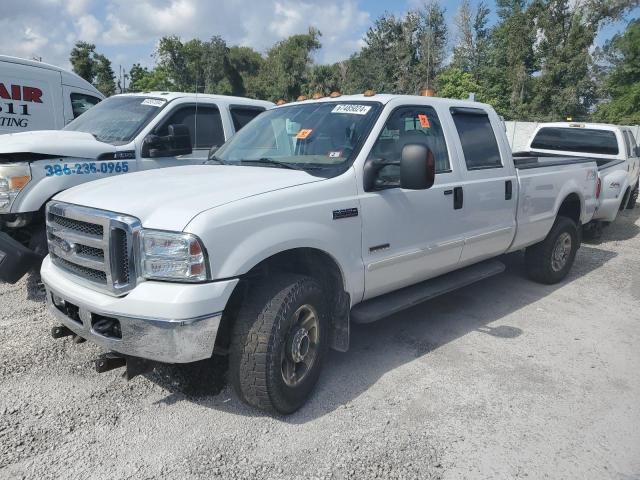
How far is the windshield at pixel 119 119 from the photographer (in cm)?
582

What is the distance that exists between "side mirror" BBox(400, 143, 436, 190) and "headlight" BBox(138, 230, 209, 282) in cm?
144

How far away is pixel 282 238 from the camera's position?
9.94 ft

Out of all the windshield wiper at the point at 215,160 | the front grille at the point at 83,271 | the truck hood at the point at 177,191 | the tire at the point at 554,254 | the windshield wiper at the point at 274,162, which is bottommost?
the tire at the point at 554,254

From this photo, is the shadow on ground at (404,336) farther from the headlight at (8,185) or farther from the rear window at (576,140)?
the rear window at (576,140)

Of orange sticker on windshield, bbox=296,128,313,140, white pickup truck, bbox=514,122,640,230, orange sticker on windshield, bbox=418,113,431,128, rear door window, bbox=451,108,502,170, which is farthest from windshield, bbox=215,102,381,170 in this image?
white pickup truck, bbox=514,122,640,230

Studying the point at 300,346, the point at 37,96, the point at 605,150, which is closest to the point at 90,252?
the point at 300,346

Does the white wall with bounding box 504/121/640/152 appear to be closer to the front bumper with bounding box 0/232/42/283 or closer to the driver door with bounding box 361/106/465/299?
the driver door with bounding box 361/106/465/299

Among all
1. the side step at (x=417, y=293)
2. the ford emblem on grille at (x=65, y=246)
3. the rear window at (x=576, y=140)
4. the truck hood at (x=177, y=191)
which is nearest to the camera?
the truck hood at (x=177, y=191)

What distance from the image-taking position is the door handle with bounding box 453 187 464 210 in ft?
14.2

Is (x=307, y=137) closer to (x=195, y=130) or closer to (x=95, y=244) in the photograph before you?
(x=95, y=244)

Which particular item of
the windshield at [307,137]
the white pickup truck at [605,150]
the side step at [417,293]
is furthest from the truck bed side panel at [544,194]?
the white pickup truck at [605,150]

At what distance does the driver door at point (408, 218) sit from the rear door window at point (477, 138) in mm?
296

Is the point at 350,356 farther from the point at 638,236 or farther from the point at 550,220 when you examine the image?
the point at 638,236

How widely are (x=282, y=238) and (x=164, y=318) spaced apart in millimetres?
792
